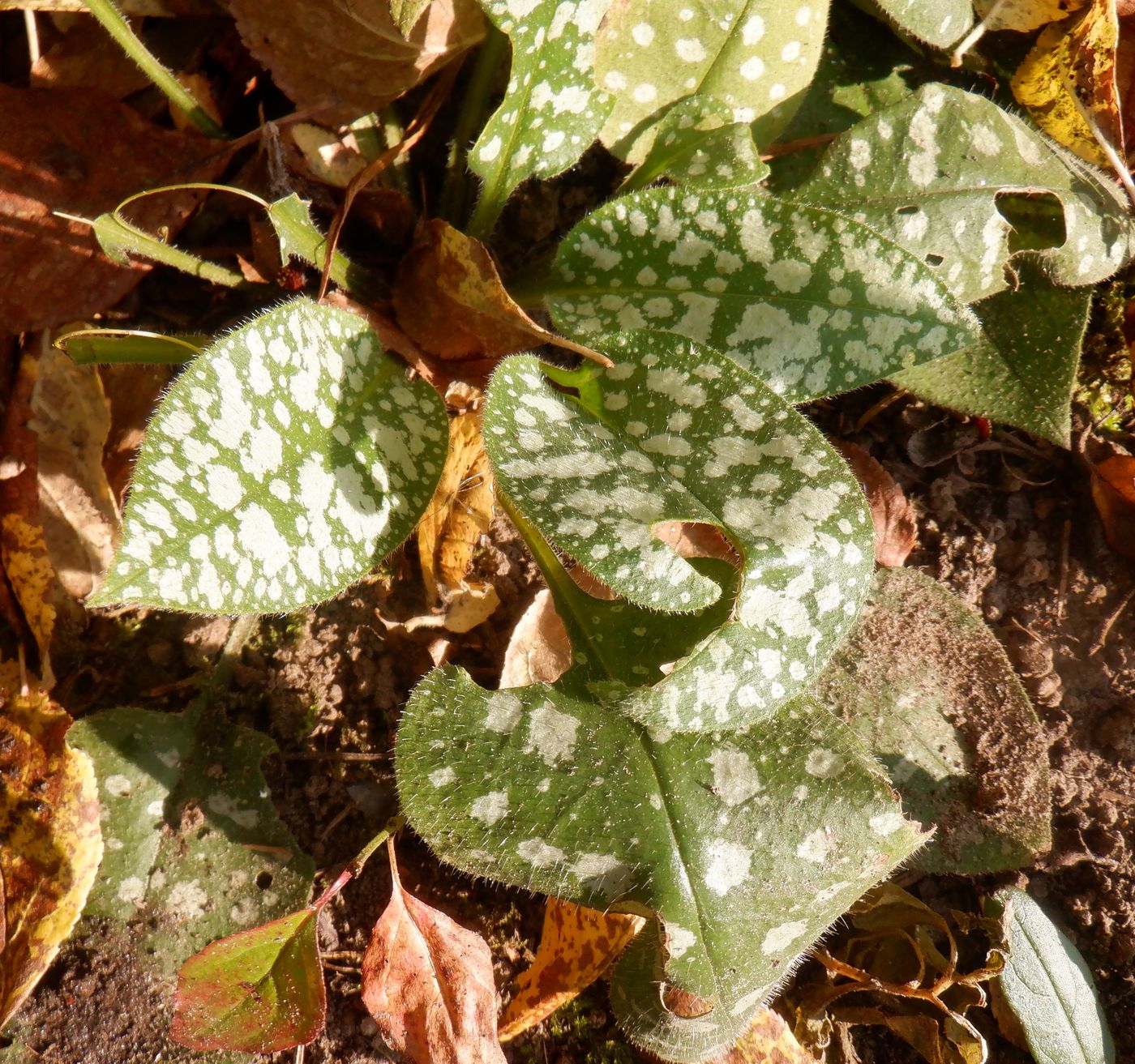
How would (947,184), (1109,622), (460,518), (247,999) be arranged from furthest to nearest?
(1109,622), (460,518), (947,184), (247,999)

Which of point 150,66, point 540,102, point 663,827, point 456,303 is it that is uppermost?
point 540,102

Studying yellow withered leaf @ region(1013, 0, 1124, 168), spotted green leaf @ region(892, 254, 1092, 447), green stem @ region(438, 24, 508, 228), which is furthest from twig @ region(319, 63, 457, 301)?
yellow withered leaf @ region(1013, 0, 1124, 168)

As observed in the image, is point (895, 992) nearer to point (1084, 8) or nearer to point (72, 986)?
point (72, 986)

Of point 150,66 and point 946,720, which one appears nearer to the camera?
point 150,66

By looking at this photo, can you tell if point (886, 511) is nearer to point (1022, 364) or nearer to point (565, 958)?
point (1022, 364)

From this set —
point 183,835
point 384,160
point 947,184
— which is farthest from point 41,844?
point 947,184

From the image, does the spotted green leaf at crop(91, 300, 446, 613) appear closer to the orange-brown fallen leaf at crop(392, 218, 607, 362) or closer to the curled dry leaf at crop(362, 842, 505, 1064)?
the orange-brown fallen leaf at crop(392, 218, 607, 362)

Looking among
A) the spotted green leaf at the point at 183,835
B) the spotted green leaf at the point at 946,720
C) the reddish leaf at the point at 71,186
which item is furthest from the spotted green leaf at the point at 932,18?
the spotted green leaf at the point at 183,835
